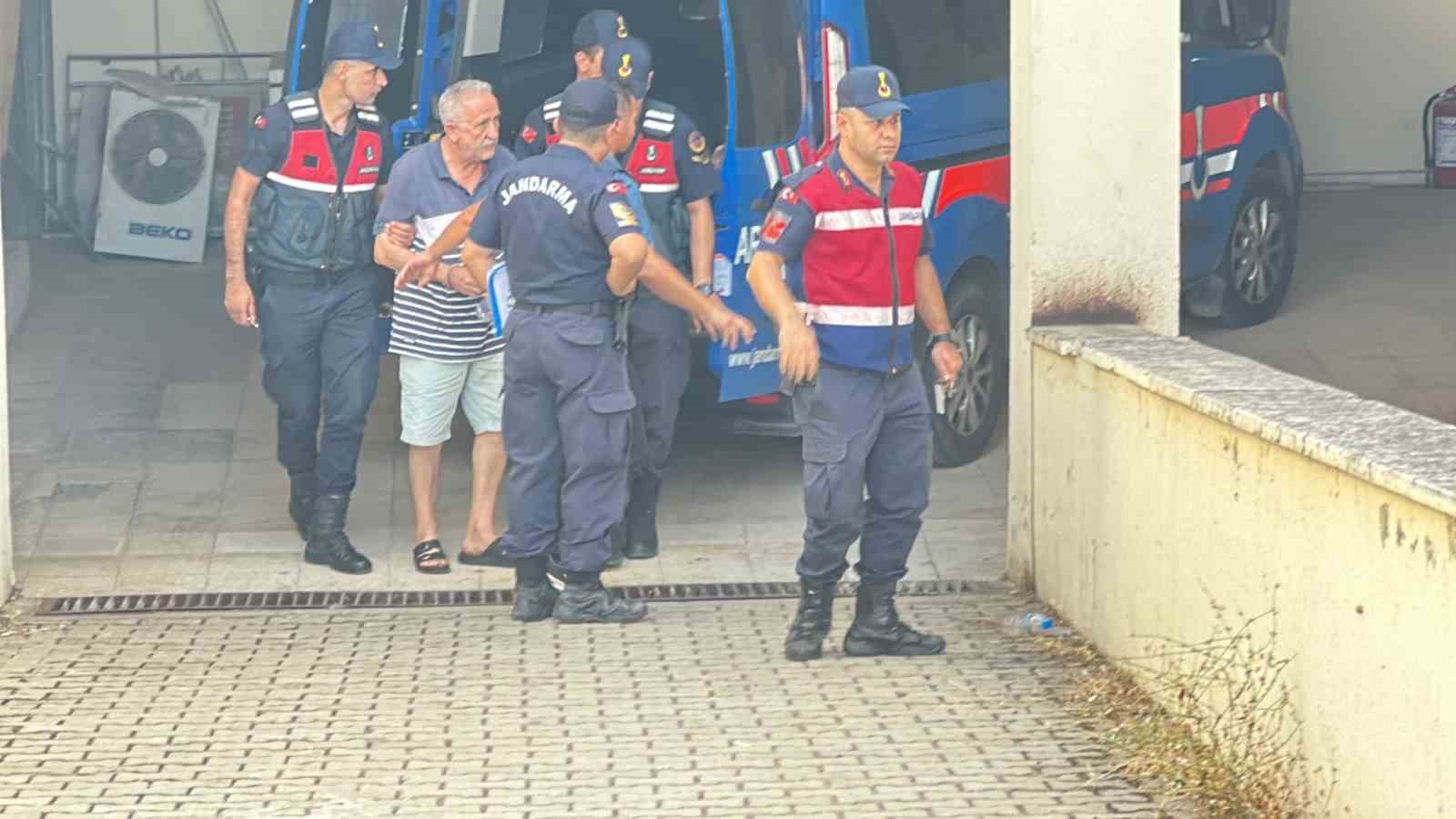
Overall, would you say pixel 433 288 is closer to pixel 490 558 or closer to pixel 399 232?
pixel 399 232

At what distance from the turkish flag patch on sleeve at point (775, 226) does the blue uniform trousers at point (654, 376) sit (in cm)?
140

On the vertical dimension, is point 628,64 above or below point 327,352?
above

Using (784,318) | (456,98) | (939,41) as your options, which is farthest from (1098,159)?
(456,98)

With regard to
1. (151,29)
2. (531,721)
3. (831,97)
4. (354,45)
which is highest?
(151,29)

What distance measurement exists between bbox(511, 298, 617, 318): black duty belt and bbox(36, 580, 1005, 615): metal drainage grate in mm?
1074

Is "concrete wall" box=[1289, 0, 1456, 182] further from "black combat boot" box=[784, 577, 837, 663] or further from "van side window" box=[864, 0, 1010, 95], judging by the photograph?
"black combat boot" box=[784, 577, 837, 663]

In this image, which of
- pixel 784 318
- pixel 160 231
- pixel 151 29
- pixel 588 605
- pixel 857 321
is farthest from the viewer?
pixel 151 29

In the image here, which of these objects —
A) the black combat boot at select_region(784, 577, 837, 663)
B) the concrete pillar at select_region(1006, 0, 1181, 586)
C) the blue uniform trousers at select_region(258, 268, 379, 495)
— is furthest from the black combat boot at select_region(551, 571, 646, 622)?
the concrete pillar at select_region(1006, 0, 1181, 586)

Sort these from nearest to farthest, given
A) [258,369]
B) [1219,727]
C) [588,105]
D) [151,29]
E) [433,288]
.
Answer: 1. [1219,727]
2. [588,105]
3. [433,288]
4. [258,369]
5. [151,29]

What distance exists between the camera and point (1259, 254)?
1134 cm

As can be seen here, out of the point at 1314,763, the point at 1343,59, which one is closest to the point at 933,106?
the point at 1314,763

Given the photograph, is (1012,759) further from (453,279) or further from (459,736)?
Answer: (453,279)

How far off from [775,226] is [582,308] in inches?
34.8

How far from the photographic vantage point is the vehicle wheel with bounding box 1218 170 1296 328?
11227 mm
